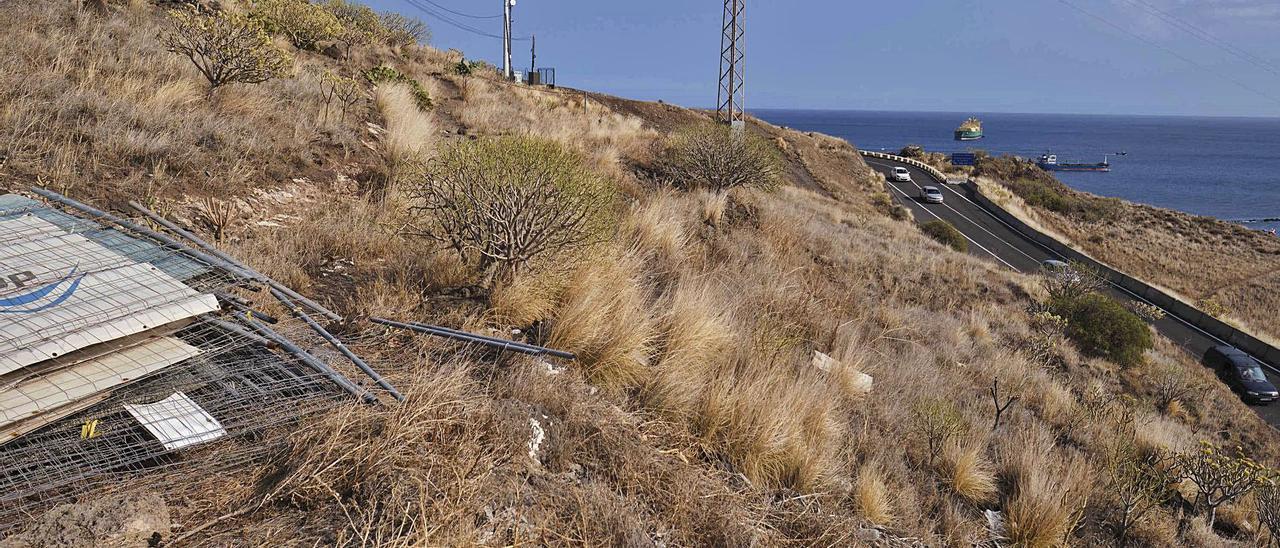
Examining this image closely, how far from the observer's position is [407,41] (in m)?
26.8

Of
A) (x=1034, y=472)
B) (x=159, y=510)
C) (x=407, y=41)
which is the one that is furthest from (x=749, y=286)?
(x=407, y=41)

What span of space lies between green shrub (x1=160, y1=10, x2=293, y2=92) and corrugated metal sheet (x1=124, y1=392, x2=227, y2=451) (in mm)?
7765

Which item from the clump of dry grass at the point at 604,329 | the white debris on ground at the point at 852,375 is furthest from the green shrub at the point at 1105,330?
the clump of dry grass at the point at 604,329

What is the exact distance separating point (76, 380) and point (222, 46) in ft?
26.2

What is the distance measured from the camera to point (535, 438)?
3906 millimetres

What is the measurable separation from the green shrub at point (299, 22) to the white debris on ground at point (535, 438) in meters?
16.7

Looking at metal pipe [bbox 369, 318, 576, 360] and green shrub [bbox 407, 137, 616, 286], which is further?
green shrub [bbox 407, 137, 616, 286]

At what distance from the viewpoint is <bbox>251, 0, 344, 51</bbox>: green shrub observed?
55.9 feet

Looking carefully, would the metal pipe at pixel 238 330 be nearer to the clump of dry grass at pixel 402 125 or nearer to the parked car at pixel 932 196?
the clump of dry grass at pixel 402 125

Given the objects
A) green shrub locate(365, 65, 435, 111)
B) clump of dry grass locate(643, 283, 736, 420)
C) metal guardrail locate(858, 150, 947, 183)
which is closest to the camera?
clump of dry grass locate(643, 283, 736, 420)

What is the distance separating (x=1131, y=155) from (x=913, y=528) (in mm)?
188892

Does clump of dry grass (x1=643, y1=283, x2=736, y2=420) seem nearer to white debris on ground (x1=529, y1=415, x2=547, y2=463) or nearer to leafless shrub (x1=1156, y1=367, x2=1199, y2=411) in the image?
white debris on ground (x1=529, y1=415, x2=547, y2=463)

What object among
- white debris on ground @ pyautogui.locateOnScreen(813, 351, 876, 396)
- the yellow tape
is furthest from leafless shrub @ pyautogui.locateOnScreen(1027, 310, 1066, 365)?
the yellow tape

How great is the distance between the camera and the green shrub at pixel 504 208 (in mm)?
5789
